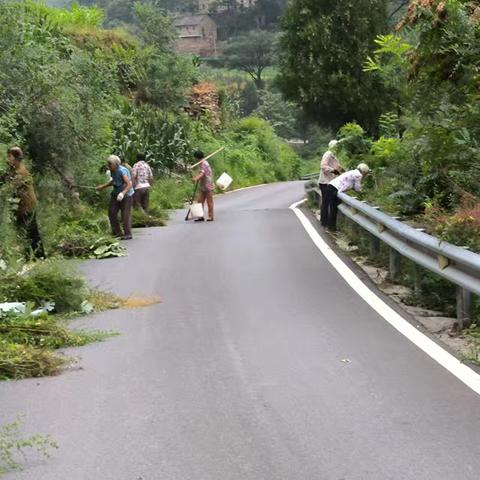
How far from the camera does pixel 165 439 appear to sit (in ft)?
16.5

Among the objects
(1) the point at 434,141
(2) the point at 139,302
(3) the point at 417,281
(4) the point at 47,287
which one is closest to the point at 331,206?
(1) the point at 434,141

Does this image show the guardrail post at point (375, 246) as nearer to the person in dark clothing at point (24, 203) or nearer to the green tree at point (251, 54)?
the person in dark clothing at point (24, 203)

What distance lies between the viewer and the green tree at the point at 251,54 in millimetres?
97387

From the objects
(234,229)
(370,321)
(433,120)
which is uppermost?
(433,120)

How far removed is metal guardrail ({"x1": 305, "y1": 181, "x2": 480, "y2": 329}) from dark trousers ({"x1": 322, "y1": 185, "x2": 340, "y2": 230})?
3.94m

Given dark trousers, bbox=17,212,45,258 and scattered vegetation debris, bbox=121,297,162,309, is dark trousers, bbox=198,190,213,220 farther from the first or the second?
scattered vegetation debris, bbox=121,297,162,309

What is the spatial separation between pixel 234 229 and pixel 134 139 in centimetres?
1278

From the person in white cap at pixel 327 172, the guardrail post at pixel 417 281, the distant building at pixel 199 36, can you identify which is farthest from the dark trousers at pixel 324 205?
the distant building at pixel 199 36

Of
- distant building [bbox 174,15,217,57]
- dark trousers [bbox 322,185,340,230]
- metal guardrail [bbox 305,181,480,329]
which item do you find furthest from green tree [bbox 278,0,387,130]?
distant building [bbox 174,15,217,57]

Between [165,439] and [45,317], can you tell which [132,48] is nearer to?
[45,317]

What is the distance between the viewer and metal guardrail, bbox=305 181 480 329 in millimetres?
7395

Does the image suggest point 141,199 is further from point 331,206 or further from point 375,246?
point 375,246

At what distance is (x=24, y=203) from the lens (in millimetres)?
13102

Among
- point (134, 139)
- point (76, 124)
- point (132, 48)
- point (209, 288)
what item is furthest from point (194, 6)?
point (209, 288)
